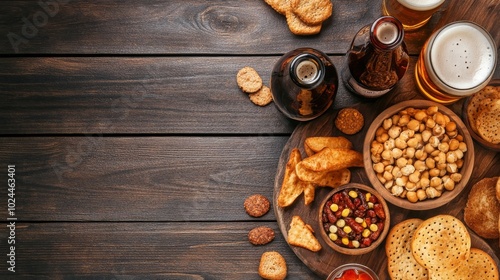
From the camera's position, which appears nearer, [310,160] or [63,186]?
[310,160]

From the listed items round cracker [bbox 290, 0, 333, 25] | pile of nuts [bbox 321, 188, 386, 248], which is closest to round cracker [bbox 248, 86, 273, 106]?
round cracker [bbox 290, 0, 333, 25]

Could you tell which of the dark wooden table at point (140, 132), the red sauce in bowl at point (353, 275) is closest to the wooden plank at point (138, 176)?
the dark wooden table at point (140, 132)

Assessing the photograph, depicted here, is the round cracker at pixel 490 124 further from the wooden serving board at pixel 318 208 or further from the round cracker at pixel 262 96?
the round cracker at pixel 262 96

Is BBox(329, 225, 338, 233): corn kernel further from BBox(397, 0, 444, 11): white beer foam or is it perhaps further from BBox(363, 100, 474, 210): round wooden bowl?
BBox(397, 0, 444, 11): white beer foam

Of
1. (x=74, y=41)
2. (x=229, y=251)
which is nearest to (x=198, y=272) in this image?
(x=229, y=251)

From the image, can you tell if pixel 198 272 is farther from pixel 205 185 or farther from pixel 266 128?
pixel 266 128

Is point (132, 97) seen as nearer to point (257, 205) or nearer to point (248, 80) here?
point (248, 80)
